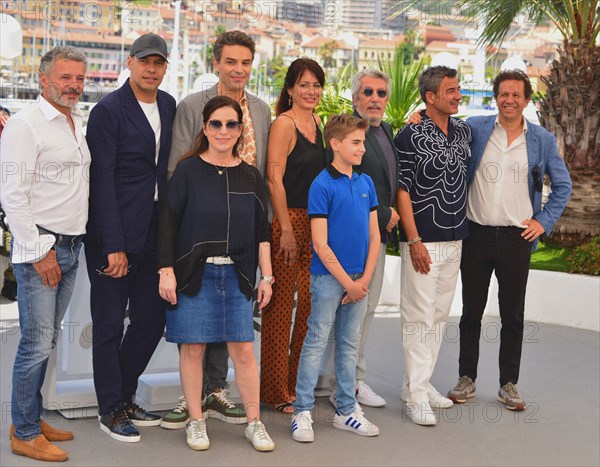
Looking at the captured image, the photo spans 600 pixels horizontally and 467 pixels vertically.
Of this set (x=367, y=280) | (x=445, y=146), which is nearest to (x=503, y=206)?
(x=445, y=146)

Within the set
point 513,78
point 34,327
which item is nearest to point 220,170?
point 34,327

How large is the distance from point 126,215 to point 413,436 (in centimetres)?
175

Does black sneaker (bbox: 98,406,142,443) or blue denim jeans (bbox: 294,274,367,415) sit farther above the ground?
blue denim jeans (bbox: 294,274,367,415)

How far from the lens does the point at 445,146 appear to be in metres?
4.77

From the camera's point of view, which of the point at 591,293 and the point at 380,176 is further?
the point at 591,293

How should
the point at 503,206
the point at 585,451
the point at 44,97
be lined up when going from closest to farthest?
the point at 44,97
the point at 585,451
the point at 503,206

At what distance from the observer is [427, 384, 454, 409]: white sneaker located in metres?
5.03

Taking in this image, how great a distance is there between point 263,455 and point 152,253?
104 centimetres

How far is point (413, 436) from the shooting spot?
4.57 m

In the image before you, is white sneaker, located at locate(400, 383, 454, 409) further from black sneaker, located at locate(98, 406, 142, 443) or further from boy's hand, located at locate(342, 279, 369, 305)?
black sneaker, located at locate(98, 406, 142, 443)

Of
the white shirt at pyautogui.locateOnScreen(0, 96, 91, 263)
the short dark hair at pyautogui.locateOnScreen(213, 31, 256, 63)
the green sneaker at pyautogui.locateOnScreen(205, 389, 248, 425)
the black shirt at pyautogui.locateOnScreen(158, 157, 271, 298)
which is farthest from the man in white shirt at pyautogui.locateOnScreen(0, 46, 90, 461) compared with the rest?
the green sneaker at pyautogui.locateOnScreen(205, 389, 248, 425)

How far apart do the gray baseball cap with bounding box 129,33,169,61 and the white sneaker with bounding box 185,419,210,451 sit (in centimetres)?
166

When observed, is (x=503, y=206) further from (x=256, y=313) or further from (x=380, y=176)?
(x=256, y=313)

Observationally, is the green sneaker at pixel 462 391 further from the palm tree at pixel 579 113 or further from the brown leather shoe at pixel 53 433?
the palm tree at pixel 579 113
